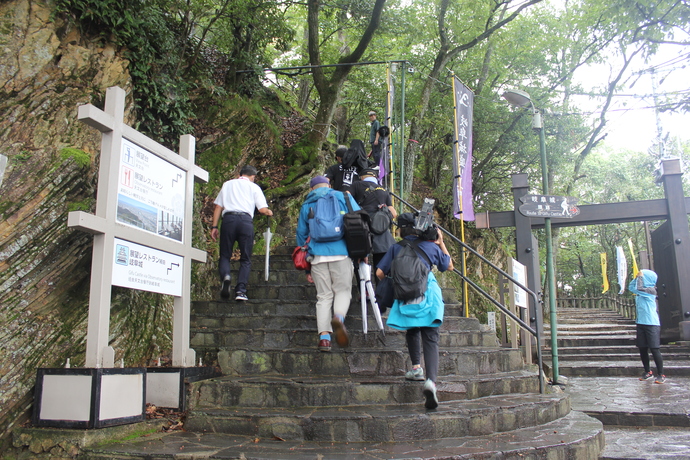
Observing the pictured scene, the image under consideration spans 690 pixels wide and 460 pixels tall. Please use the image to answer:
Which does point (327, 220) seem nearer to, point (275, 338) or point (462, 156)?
point (275, 338)

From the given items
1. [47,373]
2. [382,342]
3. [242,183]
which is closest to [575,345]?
[382,342]

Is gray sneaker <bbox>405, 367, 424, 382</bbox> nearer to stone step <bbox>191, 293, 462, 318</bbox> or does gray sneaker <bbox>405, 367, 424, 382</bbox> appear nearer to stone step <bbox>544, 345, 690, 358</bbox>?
stone step <bbox>191, 293, 462, 318</bbox>

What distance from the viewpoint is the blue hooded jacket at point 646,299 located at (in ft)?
28.6

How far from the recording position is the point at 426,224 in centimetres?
512

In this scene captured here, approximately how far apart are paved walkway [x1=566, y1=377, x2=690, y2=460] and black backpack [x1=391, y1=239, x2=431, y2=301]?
7.55 ft

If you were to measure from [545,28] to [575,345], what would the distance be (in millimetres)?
12895

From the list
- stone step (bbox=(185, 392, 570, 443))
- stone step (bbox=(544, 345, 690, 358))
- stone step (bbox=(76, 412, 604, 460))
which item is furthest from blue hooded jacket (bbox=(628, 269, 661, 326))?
stone step (bbox=(185, 392, 570, 443))

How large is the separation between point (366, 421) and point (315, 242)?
207cm

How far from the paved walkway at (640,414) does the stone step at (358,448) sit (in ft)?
2.11

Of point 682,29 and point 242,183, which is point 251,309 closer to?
point 242,183

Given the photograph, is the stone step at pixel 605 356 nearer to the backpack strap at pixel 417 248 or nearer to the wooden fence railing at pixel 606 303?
the backpack strap at pixel 417 248

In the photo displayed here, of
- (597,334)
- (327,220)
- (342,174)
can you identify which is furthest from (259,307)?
(597,334)

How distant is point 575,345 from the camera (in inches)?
519

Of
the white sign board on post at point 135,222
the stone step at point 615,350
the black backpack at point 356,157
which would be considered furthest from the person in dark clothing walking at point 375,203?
the stone step at point 615,350
